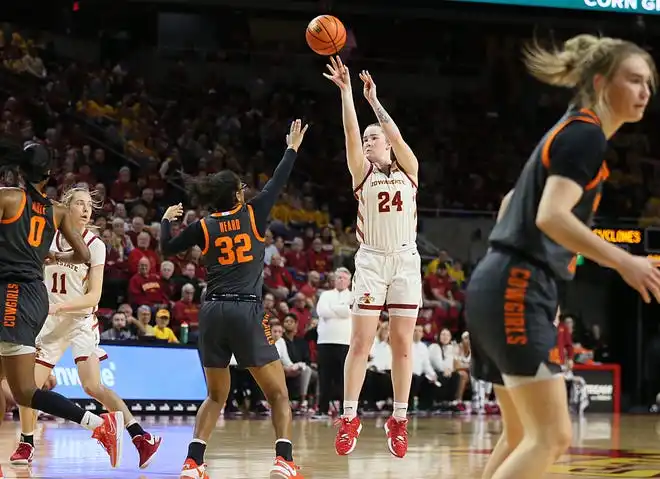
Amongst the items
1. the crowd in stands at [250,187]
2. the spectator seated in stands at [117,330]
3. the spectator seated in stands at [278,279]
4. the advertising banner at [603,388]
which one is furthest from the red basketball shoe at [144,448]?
the advertising banner at [603,388]

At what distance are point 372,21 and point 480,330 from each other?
2360 cm

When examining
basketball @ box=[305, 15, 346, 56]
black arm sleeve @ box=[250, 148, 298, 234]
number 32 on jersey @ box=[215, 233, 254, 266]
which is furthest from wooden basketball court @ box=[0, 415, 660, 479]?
basketball @ box=[305, 15, 346, 56]

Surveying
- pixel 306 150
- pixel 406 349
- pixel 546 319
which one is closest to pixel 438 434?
Answer: pixel 406 349

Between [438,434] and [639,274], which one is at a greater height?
[639,274]

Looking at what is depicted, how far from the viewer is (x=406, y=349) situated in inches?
344

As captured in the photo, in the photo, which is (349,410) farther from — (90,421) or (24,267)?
(24,267)

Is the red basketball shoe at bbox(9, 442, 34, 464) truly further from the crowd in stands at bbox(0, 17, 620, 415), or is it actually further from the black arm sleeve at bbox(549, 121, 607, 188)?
the crowd in stands at bbox(0, 17, 620, 415)

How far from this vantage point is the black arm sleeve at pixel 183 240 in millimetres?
6910

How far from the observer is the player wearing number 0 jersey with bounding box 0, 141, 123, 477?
7.11 meters

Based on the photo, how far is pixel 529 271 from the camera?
4.19m

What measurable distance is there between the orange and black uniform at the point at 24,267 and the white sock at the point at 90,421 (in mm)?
724

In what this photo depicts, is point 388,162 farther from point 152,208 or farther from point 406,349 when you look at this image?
point 152,208

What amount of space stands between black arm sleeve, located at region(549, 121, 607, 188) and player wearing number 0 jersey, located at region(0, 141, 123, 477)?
4119 millimetres

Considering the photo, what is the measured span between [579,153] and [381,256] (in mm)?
4945
